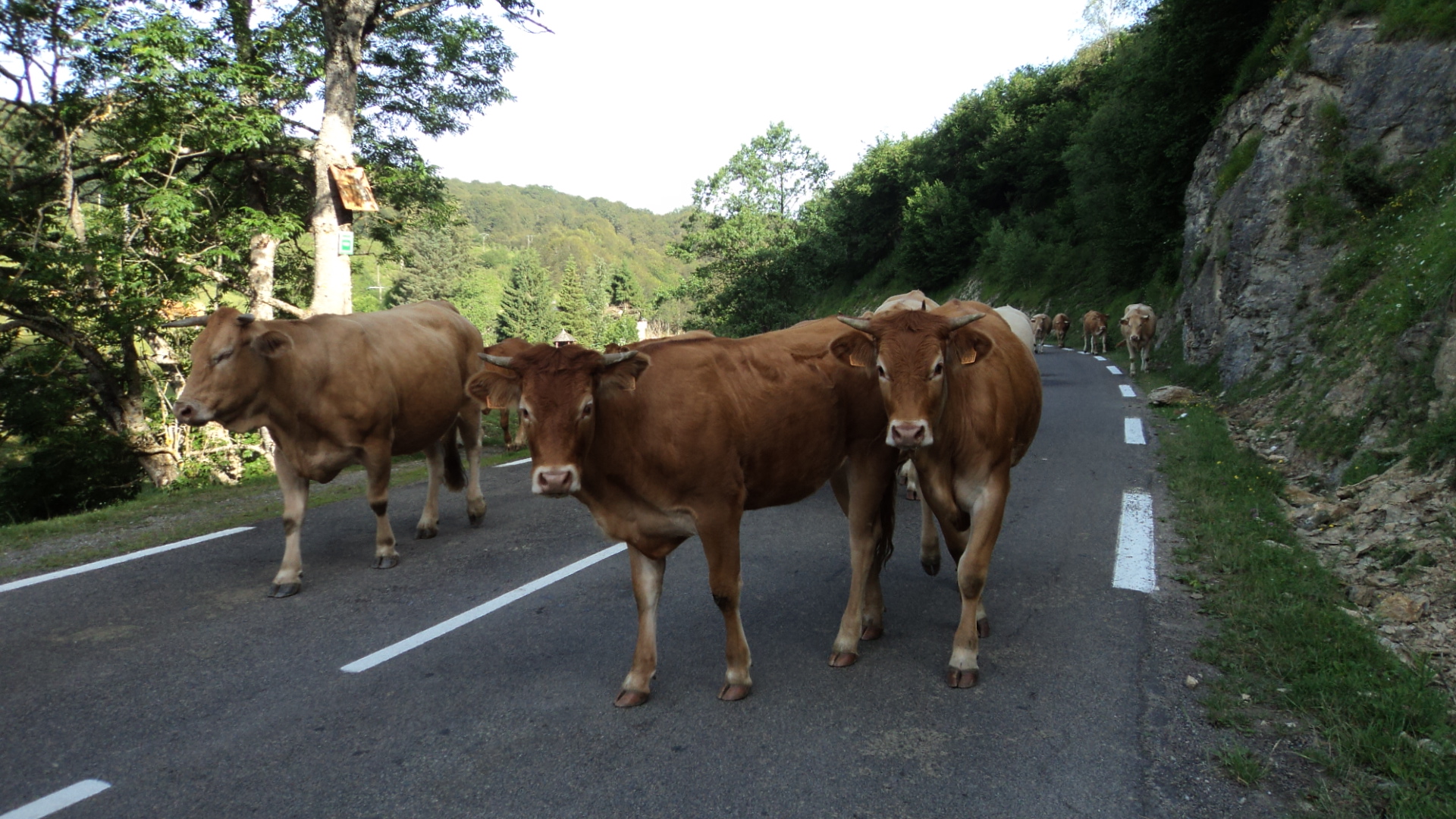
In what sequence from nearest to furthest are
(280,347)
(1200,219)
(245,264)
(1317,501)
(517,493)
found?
(280,347)
(1317,501)
(517,493)
(245,264)
(1200,219)

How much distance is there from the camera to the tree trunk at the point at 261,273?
14875mm

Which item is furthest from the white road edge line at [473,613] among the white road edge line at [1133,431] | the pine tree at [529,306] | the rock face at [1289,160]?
the pine tree at [529,306]

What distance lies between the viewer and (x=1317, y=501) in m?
6.91

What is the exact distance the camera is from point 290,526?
5.83m

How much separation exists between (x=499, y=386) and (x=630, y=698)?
1.63 meters

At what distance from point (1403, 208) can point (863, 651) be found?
11.7 metres

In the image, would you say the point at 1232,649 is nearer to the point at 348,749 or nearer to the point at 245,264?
the point at 348,749

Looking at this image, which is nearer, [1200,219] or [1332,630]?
[1332,630]

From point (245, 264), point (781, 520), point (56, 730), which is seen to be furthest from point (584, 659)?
point (245, 264)

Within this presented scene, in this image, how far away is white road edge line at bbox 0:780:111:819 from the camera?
9.82ft

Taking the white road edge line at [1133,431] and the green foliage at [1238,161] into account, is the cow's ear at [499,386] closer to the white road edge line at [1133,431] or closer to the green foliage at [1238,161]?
the white road edge line at [1133,431]

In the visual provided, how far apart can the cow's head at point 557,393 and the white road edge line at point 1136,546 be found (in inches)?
150

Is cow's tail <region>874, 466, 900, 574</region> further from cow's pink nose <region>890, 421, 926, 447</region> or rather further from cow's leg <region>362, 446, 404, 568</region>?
cow's leg <region>362, 446, 404, 568</region>

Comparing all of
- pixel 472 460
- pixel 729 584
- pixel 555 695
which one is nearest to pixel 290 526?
pixel 472 460
